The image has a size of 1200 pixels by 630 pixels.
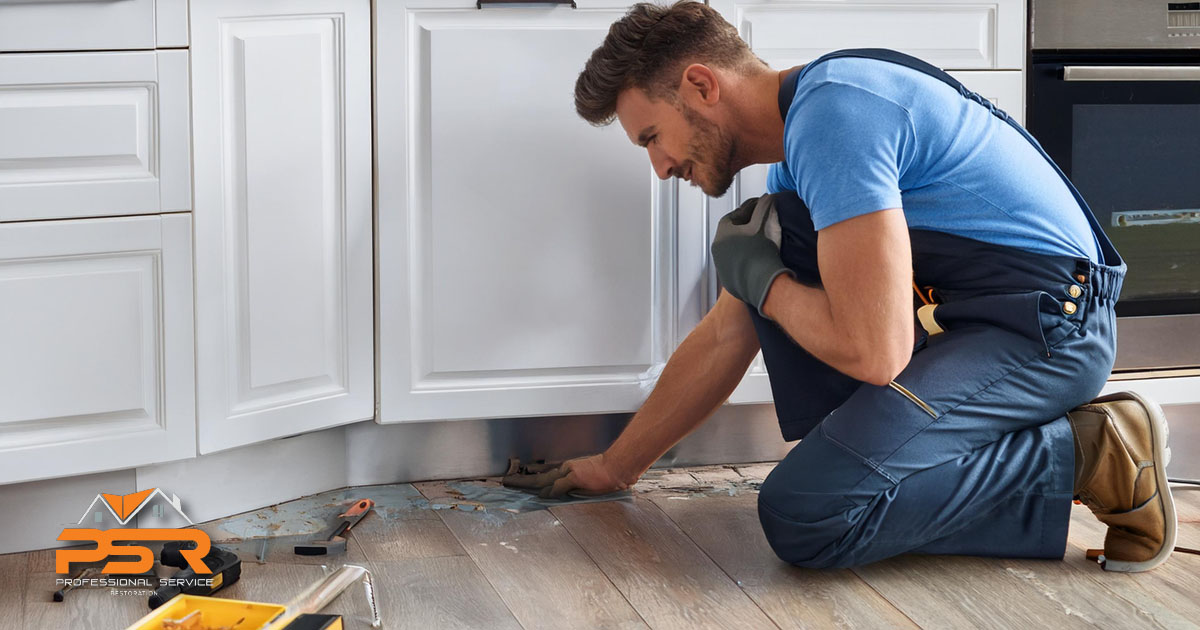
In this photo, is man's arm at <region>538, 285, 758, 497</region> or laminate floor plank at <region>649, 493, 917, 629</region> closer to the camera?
laminate floor plank at <region>649, 493, 917, 629</region>

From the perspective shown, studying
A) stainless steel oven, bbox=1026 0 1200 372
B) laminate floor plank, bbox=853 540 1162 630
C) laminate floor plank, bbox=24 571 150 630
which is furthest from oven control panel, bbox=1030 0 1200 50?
laminate floor plank, bbox=24 571 150 630

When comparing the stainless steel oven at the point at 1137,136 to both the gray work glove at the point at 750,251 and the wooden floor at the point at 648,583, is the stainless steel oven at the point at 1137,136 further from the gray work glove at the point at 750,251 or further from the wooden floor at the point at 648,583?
the gray work glove at the point at 750,251

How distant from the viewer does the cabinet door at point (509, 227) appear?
5.77 feet

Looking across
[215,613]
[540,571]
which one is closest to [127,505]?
[215,613]

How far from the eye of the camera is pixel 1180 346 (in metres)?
2.06

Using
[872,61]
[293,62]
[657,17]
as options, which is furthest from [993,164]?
[293,62]

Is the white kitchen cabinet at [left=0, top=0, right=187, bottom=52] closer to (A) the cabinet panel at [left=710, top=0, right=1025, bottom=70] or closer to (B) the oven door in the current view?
(A) the cabinet panel at [left=710, top=0, right=1025, bottom=70]

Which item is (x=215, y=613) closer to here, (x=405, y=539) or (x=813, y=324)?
(x=405, y=539)

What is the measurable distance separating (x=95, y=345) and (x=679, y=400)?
81 cm

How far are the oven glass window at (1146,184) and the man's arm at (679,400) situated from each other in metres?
0.67

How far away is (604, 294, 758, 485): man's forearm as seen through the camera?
178 cm

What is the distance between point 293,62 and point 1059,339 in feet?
3.55

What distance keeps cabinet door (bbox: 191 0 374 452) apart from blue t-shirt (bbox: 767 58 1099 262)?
0.66 metres

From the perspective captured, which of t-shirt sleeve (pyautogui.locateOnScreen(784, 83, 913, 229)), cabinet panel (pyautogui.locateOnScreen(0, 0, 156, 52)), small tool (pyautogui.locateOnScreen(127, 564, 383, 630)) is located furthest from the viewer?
cabinet panel (pyautogui.locateOnScreen(0, 0, 156, 52))
